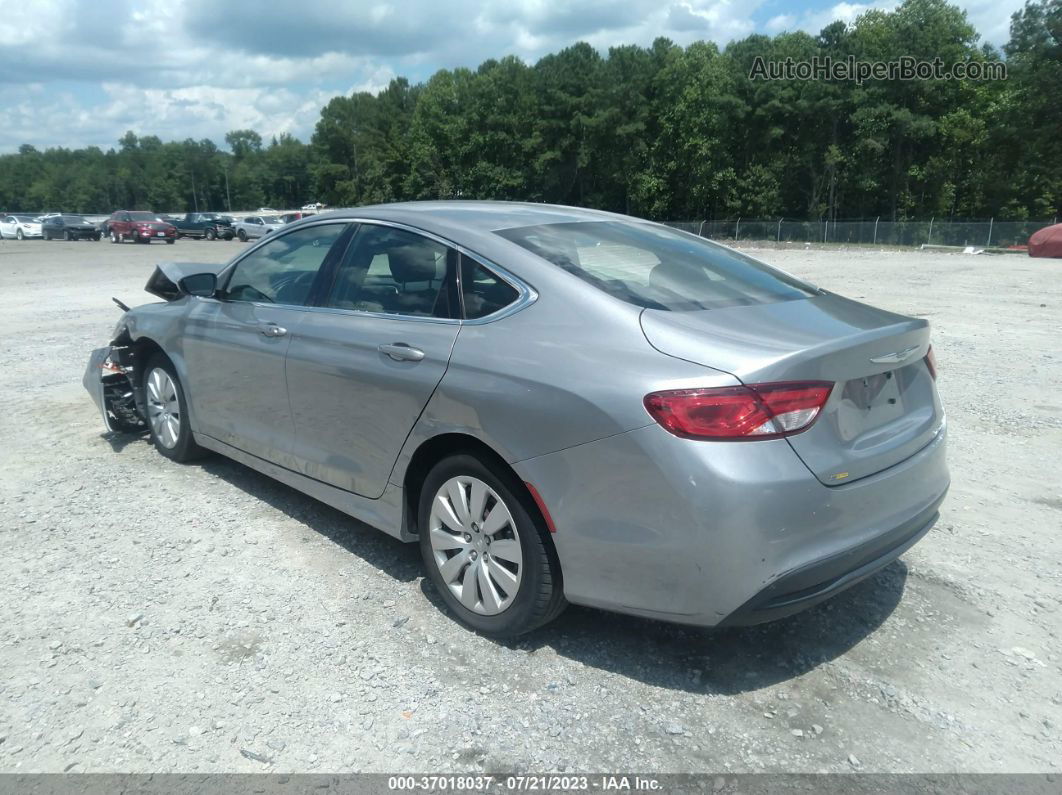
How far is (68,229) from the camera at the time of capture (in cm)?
5084

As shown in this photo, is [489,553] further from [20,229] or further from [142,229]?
[20,229]

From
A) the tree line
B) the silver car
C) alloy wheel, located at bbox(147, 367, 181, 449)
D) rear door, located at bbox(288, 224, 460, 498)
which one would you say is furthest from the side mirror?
the tree line

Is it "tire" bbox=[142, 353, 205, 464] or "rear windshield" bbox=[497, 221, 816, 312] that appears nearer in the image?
"rear windshield" bbox=[497, 221, 816, 312]

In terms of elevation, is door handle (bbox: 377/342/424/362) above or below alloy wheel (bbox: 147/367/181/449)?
above

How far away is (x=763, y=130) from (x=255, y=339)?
60.8m

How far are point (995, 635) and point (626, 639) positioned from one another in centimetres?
154

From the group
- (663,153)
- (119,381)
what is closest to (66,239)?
(663,153)

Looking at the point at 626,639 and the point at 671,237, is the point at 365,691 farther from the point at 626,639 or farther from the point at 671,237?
the point at 671,237

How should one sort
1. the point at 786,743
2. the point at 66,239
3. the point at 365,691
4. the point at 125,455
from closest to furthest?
the point at 786,743 < the point at 365,691 < the point at 125,455 < the point at 66,239

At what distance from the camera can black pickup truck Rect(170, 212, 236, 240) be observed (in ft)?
165

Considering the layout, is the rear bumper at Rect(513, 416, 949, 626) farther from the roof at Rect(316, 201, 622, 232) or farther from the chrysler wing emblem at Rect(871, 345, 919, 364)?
the roof at Rect(316, 201, 622, 232)

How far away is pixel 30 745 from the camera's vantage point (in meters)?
2.90

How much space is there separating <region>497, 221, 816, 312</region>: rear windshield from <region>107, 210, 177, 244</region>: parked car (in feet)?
154

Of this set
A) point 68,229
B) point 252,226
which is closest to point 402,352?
point 252,226
